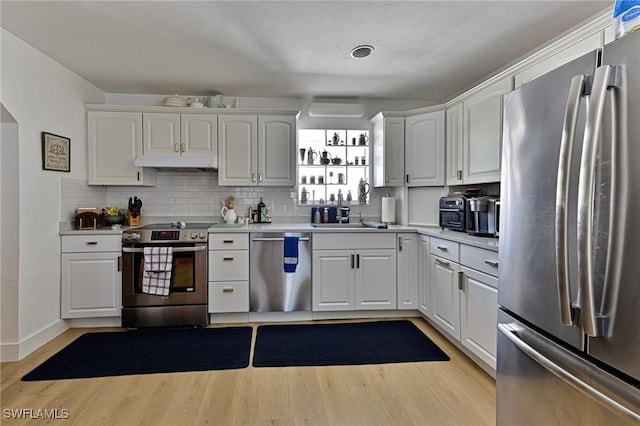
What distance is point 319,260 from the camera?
329cm

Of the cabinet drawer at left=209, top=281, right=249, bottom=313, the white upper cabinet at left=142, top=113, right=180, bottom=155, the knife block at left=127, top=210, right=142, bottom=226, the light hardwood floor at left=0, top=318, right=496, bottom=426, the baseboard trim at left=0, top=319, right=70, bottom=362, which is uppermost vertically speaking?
the white upper cabinet at left=142, top=113, right=180, bottom=155

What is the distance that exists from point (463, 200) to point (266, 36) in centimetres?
208

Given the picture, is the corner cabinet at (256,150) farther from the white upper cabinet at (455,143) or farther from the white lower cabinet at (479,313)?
the white lower cabinet at (479,313)

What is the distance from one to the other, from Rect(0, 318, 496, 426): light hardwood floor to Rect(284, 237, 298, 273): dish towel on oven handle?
3.38 ft

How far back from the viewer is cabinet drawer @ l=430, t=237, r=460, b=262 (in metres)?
2.64

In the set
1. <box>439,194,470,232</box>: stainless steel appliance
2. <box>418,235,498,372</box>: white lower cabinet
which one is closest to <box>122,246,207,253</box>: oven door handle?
<box>418,235,498,372</box>: white lower cabinet

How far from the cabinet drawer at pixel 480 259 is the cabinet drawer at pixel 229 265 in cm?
199

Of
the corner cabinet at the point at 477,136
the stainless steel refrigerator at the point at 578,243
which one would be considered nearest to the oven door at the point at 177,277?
the corner cabinet at the point at 477,136

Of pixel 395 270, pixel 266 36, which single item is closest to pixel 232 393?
pixel 395 270

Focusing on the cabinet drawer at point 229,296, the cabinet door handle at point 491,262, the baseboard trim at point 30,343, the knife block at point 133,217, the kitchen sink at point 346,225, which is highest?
the knife block at point 133,217

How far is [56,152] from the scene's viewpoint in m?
2.97

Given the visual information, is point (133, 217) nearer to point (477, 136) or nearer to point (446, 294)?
point (446, 294)

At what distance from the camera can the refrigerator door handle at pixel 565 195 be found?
3.10ft

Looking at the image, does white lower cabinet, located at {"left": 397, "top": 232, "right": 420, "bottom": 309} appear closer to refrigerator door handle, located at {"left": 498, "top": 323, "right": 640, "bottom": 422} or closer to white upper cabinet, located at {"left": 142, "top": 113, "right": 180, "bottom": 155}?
refrigerator door handle, located at {"left": 498, "top": 323, "right": 640, "bottom": 422}
